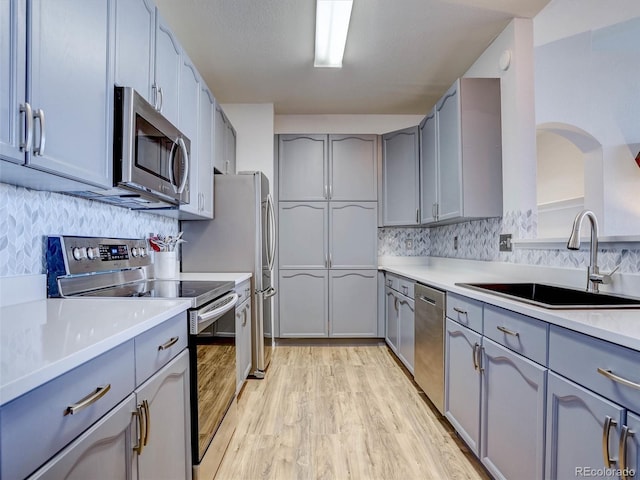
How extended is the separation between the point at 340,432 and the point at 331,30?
2547 mm

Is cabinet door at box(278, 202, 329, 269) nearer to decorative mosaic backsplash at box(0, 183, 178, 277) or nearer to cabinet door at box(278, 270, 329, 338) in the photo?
cabinet door at box(278, 270, 329, 338)

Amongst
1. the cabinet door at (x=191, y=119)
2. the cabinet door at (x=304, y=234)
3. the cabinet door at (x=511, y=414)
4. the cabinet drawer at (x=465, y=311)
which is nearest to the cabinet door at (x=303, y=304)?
the cabinet door at (x=304, y=234)

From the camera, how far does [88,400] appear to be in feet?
2.36

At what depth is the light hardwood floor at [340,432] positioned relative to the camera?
64.2 inches

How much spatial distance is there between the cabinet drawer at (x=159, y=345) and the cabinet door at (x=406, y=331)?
1.79 metres

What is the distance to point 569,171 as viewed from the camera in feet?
11.8

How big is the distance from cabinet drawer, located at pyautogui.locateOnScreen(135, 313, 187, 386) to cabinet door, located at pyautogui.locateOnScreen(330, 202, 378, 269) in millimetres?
2429

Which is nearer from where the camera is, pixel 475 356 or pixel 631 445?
pixel 631 445

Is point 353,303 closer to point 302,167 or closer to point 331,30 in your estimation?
point 302,167

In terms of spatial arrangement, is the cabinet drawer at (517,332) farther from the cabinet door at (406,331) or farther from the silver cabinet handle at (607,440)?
the cabinet door at (406,331)

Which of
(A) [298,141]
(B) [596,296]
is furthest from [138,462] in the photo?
(A) [298,141]

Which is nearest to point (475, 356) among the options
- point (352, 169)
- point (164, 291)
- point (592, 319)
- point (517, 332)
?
point (517, 332)

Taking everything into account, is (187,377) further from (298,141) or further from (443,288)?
(298,141)

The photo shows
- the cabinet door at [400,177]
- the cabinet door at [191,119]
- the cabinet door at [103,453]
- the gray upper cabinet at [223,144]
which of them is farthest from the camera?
the cabinet door at [400,177]
